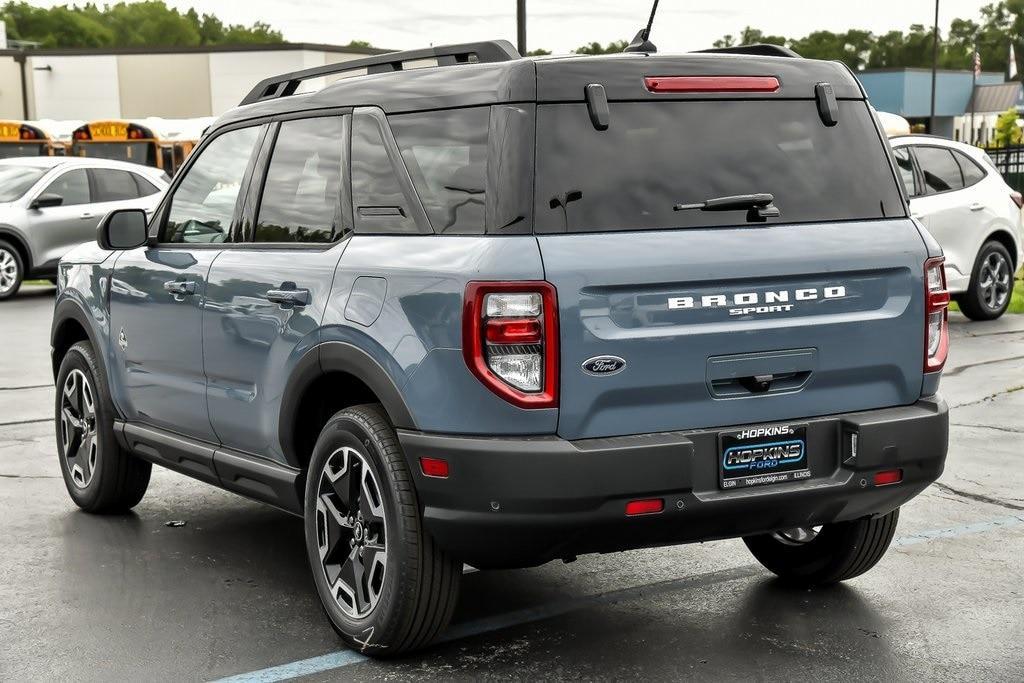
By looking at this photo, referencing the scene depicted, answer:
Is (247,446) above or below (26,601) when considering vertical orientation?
above

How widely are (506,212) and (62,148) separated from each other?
29298 millimetres

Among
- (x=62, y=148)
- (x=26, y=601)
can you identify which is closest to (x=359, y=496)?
(x=26, y=601)

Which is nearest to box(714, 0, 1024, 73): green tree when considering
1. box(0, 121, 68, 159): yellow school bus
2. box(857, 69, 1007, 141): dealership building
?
box(857, 69, 1007, 141): dealership building

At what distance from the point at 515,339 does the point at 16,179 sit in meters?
17.0

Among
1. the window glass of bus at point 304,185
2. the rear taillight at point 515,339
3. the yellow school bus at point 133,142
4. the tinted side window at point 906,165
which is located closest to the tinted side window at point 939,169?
the tinted side window at point 906,165

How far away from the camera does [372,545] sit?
4555mm

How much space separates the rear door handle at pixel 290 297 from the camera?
4.80 m

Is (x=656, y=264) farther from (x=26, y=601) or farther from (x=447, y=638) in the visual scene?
A: (x=26, y=601)

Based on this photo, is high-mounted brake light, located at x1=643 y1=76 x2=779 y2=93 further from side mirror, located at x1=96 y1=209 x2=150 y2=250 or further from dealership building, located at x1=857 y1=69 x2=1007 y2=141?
dealership building, located at x1=857 y1=69 x2=1007 y2=141

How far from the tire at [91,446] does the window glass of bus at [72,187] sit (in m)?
13.2

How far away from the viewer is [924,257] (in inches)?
182

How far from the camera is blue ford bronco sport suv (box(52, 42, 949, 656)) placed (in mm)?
4062

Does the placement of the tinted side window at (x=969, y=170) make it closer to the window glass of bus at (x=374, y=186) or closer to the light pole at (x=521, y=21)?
the light pole at (x=521, y=21)

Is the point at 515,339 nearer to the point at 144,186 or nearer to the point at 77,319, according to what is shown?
the point at 77,319
